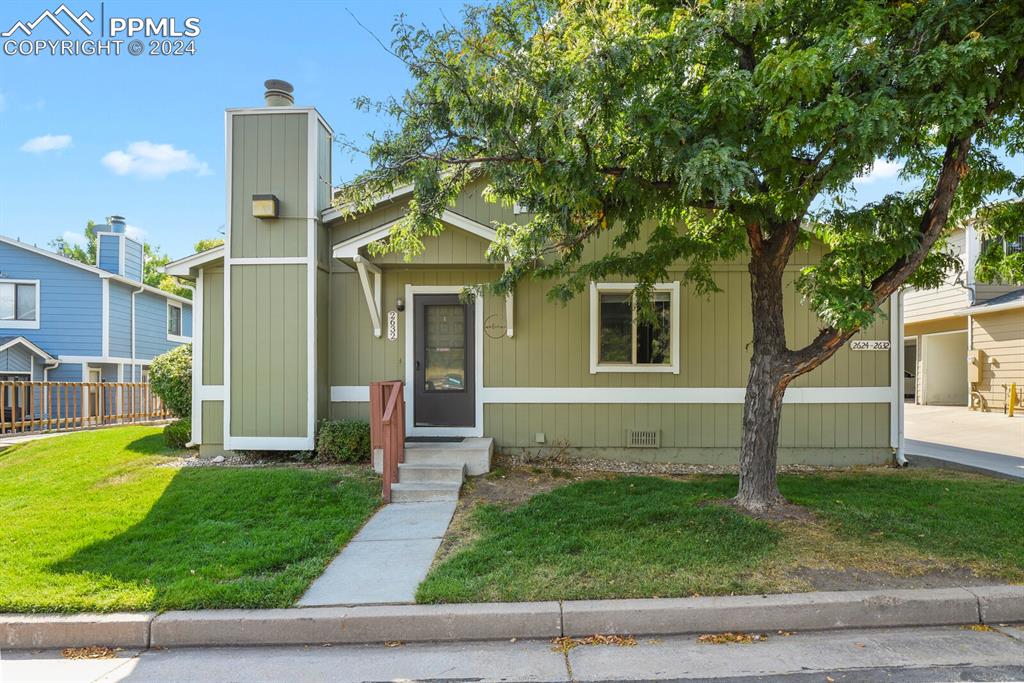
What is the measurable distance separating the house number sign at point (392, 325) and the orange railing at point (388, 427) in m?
1.13

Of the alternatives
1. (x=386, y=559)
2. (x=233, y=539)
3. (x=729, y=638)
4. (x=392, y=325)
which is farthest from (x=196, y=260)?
(x=729, y=638)

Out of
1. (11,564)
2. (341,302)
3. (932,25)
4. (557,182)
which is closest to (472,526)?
(557,182)

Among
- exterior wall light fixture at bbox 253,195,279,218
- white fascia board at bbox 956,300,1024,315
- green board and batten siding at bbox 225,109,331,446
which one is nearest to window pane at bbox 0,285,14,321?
green board and batten siding at bbox 225,109,331,446

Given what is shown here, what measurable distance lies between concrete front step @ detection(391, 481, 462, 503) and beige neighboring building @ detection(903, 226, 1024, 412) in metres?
11.3

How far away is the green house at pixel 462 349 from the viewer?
7.38 metres

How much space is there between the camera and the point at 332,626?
11.1 feet

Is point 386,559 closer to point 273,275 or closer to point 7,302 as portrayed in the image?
point 273,275

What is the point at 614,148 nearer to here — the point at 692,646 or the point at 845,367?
the point at 692,646

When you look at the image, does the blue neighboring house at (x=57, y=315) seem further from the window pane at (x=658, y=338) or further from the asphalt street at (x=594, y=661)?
the window pane at (x=658, y=338)

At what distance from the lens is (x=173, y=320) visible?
19938mm

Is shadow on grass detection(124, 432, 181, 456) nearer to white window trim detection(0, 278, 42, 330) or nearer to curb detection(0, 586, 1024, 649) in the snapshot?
curb detection(0, 586, 1024, 649)

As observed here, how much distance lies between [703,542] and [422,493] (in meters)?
2.93

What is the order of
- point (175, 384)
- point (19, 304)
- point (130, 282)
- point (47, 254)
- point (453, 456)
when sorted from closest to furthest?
point (453, 456) < point (175, 384) < point (19, 304) < point (47, 254) < point (130, 282)

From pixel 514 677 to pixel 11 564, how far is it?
3848 mm
